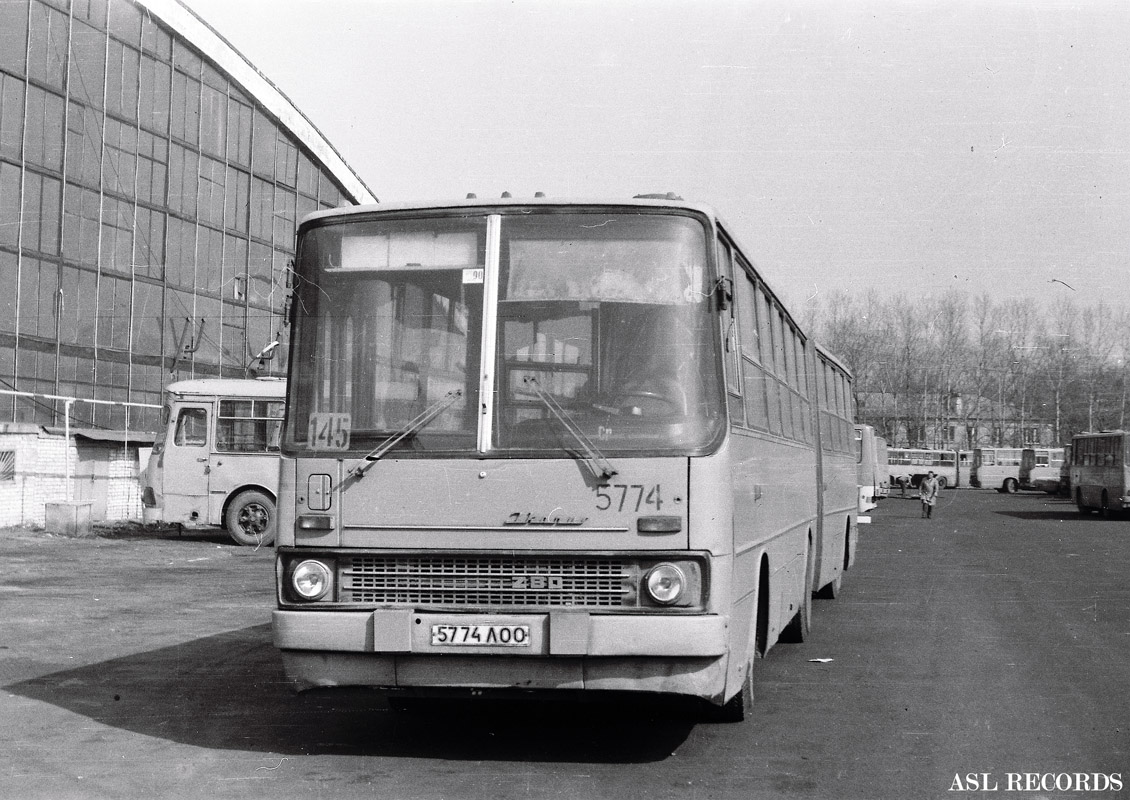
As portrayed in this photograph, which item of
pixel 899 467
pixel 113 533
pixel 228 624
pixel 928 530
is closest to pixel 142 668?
pixel 228 624

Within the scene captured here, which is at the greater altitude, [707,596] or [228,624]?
[707,596]

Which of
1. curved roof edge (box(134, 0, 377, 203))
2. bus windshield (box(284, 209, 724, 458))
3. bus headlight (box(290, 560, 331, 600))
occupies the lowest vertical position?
bus headlight (box(290, 560, 331, 600))

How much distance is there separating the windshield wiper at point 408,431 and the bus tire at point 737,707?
2.45 m

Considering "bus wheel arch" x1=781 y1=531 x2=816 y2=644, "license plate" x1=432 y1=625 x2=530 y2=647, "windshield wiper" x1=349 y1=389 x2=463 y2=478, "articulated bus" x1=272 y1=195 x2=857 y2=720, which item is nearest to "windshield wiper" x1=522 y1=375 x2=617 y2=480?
"articulated bus" x1=272 y1=195 x2=857 y2=720

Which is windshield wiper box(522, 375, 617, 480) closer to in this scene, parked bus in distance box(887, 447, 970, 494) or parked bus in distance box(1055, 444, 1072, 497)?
parked bus in distance box(1055, 444, 1072, 497)

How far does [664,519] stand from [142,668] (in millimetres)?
5392

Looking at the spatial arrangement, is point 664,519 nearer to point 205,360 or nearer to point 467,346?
point 467,346

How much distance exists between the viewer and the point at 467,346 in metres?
6.80

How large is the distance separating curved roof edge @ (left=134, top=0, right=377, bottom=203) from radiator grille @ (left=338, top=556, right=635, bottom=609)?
108ft

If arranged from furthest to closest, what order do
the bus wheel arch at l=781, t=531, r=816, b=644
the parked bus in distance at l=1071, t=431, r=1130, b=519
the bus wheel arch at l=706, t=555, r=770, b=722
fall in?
the parked bus in distance at l=1071, t=431, r=1130, b=519
the bus wheel arch at l=781, t=531, r=816, b=644
the bus wheel arch at l=706, t=555, r=770, b=722

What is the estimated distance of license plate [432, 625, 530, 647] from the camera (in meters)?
6.43

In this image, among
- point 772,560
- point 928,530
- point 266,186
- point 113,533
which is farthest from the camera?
point 266,186

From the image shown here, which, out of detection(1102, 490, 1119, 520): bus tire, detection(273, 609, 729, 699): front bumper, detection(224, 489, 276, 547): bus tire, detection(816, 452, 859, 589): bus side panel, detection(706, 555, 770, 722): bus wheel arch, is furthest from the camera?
detection(1102, 490, 1119, 520): bus tire

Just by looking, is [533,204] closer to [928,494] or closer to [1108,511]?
[928,494]
